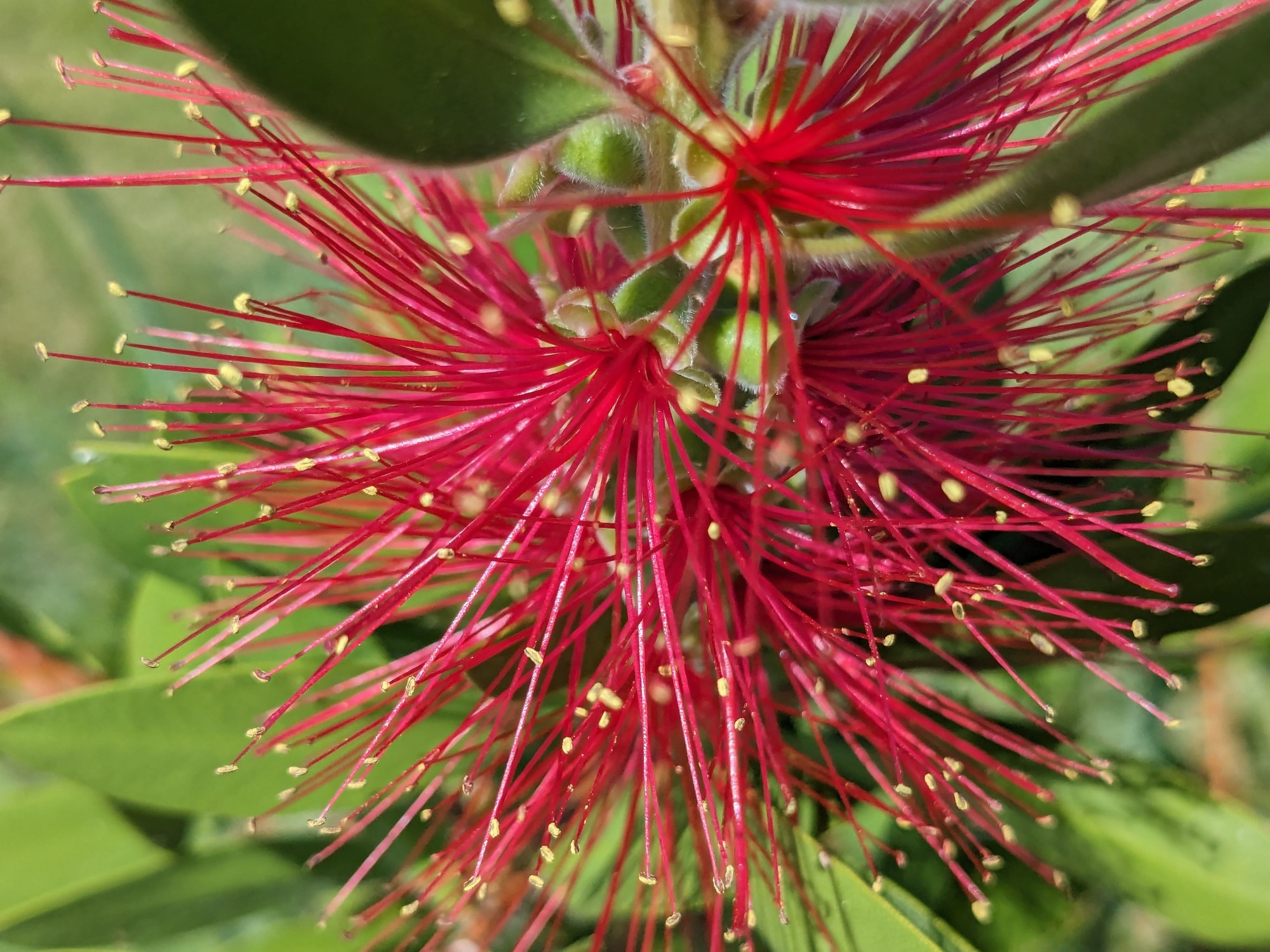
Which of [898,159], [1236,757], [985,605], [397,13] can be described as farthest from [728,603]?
[1236,757]

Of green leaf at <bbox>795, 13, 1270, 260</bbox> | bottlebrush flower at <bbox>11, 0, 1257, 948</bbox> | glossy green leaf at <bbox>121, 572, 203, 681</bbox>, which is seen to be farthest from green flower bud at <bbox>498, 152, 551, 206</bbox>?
glossy green leaf at <bbox>121, 572, 203, 681</bbox>

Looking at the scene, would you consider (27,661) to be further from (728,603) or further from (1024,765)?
(1024,765)

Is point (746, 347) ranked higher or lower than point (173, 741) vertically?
higher

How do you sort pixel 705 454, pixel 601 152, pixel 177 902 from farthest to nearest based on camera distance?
pixel 177 902 → pixel 705 454 → pixel 601 152

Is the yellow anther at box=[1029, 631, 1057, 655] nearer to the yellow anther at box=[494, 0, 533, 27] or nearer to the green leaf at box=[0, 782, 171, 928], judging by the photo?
the yellow anther at box=[494, 0, 533, 27]

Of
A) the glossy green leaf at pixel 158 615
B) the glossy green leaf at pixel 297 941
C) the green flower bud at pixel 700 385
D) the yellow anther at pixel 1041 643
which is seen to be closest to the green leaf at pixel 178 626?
the glossy green leaf at pixel 158 615

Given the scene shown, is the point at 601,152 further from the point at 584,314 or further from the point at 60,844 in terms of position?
the point at 60,844

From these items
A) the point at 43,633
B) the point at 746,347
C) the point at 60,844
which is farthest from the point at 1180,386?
the point at 43,633
